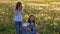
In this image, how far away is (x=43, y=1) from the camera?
22.9 m

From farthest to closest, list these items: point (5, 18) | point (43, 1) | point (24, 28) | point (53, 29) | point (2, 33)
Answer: point (43, 1) → point (5, 18) → point (53, 29) → point (2, 33) → point (24, 28)

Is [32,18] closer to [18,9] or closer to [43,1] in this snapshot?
[18,9]

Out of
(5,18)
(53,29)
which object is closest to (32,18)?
(53,29)

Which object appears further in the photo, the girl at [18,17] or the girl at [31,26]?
the girl at [18,17]

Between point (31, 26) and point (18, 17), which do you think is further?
point (18, 17)

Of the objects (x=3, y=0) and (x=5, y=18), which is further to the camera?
(x=3, y=0)

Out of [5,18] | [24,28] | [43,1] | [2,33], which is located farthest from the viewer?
[43,1]

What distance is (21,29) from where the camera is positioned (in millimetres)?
8195

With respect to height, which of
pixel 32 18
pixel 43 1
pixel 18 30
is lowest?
pixel 43 1

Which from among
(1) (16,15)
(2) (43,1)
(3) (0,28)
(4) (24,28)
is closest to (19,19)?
(1) (16,15)

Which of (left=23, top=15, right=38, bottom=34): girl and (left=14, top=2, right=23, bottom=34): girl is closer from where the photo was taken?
(left=23, top=15, right=38, bottom=34): girl

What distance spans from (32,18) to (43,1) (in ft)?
50.7

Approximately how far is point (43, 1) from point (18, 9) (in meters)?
14.7

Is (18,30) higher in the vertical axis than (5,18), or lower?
higher
